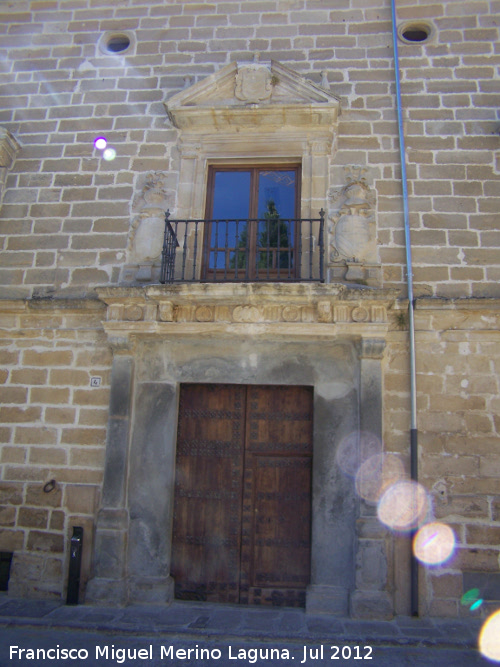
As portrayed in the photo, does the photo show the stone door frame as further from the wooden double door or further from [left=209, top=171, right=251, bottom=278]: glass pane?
[left=209, top=171, right=251, bottom=278]: glass pane

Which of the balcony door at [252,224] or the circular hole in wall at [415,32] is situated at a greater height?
the circular hole in wall at [415,32]

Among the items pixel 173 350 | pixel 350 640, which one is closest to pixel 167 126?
pixel 173 350

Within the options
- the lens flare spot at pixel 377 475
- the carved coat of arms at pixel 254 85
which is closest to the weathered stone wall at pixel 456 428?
the lens flare spot at pixel 377 475

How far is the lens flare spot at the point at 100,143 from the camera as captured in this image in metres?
6.07

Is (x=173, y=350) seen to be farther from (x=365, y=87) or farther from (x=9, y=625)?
(x=365, y=87)

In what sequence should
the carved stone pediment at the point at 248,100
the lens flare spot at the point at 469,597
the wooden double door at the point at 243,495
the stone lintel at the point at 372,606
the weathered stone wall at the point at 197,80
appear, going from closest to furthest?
the stone lintel at the point at 372,606
the lens flare spot at the point at 469,597
the wooden double door at the point at 243,495
the weathered stone wall at the point at 197,80
the carved stone pediment at the point at 248,100

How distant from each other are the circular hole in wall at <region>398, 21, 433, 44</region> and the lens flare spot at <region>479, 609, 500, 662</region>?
6.00 metres

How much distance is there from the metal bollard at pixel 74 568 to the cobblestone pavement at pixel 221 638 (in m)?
0.11

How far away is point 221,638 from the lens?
4.16 meters

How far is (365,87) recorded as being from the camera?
232 inches

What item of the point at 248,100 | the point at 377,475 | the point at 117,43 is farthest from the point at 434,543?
the point at 117,43

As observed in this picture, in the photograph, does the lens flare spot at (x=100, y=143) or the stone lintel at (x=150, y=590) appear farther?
the lens flare spot at (x=100, y=143)

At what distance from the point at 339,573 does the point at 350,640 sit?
720 mm

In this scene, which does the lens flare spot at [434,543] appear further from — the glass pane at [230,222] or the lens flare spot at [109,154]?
the lens flare spot at [109,154]
